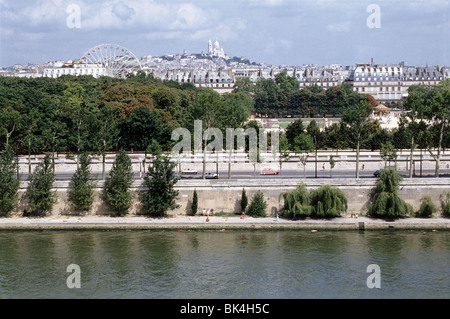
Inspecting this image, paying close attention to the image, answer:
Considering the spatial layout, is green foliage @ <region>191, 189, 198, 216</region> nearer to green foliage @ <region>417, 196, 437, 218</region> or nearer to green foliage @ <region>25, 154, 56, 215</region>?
green foliage @ <region>25, 154, 56, 215</region>

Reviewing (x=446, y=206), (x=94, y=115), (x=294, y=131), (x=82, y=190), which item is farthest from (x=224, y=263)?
(x=294, y=131)

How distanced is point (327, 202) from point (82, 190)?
455 inches

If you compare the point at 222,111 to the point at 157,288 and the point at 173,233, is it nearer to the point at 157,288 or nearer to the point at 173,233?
the point at 173,233

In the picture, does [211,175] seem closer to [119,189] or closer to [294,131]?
[119,189]

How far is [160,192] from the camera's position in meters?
30.7

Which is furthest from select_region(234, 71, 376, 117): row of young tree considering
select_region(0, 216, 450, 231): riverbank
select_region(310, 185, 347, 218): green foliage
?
select_region(0, 216, 450, 231): riverbank

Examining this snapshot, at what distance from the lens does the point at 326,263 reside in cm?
2409

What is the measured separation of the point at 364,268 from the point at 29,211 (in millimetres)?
16473

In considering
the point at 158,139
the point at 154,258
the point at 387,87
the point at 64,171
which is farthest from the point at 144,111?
the point at 387,87

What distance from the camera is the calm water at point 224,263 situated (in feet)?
70.2

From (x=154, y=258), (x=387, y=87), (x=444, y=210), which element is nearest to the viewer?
(x=154, y=258)

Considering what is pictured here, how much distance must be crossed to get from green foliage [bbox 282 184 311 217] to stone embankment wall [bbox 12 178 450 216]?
2.52ft

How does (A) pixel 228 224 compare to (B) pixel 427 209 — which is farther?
(B) pixel 427 209

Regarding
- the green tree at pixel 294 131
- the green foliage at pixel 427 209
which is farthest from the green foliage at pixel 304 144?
the green foliage at pixel 427 209
